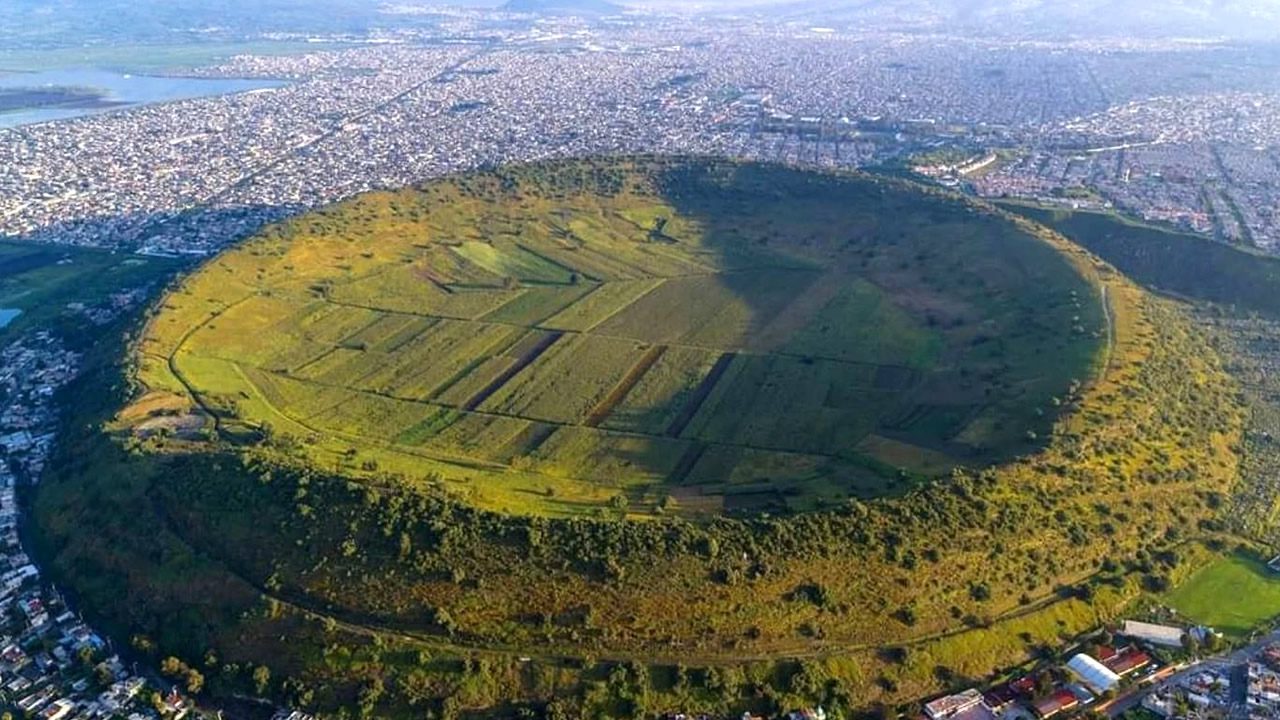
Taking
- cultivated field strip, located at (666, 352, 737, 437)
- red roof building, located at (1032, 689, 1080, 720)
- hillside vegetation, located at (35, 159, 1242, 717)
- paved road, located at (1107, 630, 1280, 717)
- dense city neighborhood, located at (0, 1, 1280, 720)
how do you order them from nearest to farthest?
red roof building, located at (1032, 689, 1080, 720) < paved road, located at (1107, 630, 1280, 717) < dense city neighborhood, located at (0, 1, 1280, 720) < hillside vegetation, located at (35, 159, 1242, 717) < cultivated field strip, located at (666, 352, 737, 437)

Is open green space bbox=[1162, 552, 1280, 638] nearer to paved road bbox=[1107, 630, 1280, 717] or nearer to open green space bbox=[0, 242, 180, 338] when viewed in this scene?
paved road bbox=[1107, 630, 1280, 717]

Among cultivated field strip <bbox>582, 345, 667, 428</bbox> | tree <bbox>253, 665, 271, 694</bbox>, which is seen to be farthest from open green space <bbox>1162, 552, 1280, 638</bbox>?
tree <bbox>253, 665, 271, 694</bbox>

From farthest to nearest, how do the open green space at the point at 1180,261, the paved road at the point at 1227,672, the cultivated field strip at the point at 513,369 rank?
the open green space at the point at 1180,261 < the cultivated field strip at the point at 513,369 < the paved road at the point at 1227,672

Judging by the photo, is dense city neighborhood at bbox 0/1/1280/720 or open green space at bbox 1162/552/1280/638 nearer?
dense city neighborhood at bbox 0/1/1280/720

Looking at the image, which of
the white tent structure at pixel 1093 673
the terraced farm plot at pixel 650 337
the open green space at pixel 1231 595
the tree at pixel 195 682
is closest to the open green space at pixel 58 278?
the terraced farm plot at pixel 650 337

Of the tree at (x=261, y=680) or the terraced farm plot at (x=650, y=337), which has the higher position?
the terraced farm plot at (x=650, y=337)

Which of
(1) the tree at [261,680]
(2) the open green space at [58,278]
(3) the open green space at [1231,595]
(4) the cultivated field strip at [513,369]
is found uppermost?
(3) the open green space at [1231,595]

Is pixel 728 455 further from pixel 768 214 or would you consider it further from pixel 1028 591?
pixel 768 214

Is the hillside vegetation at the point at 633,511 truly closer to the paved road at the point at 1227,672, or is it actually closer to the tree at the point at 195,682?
the tree at the point at 195,682

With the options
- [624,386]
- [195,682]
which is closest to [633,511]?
[624,386]
